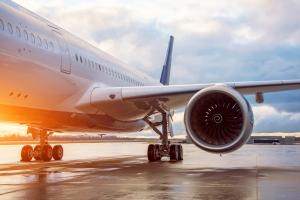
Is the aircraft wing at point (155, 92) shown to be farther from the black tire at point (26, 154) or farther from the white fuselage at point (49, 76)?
the black tire at point (26, 154)

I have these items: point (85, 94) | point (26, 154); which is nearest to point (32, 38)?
point (85, 94)

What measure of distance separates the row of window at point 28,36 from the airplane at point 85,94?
0.08 ft

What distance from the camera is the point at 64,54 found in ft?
41.2

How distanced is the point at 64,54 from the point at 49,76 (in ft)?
3.53

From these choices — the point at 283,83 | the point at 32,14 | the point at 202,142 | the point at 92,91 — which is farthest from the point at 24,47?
the point at 283,83

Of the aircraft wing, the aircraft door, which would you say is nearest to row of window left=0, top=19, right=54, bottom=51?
the aircraft door

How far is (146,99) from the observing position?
1347 centimetres

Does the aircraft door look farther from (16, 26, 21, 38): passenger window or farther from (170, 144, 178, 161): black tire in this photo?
(170, 144, 178, 161): black tire

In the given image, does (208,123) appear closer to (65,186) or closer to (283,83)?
(283,83)

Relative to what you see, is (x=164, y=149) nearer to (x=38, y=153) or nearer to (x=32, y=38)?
(x=38, y=153)

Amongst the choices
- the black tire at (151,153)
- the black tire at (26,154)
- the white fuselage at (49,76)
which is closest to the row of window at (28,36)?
the white fuselage at (49,76)

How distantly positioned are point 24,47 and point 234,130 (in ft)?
17.8

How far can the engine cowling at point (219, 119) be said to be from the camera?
34.1ft

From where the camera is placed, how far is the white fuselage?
10422 mm
